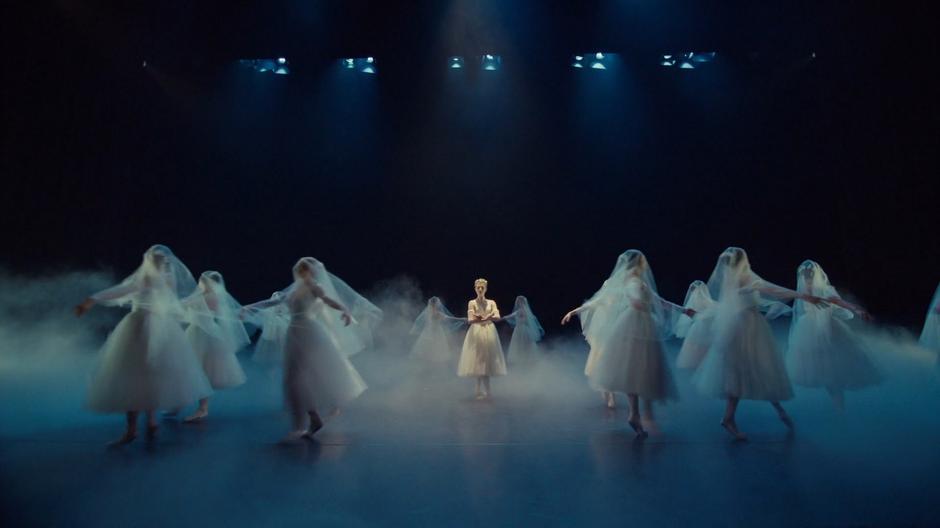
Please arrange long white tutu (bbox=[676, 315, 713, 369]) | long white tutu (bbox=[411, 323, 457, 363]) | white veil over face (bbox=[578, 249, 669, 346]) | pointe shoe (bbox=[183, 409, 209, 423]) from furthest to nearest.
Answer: long white tutu (bbox=[411, 323, 457, 363]) < long white tutu (bbox=[676, 315, 713, 369]) < pointe shoe (bbox=[183, 409, 209, 423]) < white veil over face (bbox=[578, 249, 669, 346])

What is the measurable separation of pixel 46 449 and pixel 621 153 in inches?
374

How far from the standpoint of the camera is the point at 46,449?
4383mm

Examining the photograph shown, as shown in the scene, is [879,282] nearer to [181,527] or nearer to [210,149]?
[181,527]

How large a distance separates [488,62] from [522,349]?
5.64 meters

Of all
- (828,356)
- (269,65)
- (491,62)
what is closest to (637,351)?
(828,356)

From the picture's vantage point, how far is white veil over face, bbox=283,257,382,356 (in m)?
4.85

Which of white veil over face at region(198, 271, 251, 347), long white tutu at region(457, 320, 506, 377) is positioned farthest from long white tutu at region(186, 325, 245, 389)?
long white tutu at region(457, 320, 506, 377)

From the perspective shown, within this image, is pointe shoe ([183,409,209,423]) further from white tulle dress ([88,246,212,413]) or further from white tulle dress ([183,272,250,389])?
white tulle dress ([88,246,212,413])

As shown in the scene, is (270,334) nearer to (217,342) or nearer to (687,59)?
(217,342)

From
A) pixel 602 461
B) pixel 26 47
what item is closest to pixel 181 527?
pixel 602 461

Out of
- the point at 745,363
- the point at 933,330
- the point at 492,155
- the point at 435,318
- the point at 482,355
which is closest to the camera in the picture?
the point at 745,363

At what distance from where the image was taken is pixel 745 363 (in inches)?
178

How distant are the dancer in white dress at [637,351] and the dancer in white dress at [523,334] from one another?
2457 mm

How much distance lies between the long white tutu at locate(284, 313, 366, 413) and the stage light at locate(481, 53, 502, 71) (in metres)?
7.28
